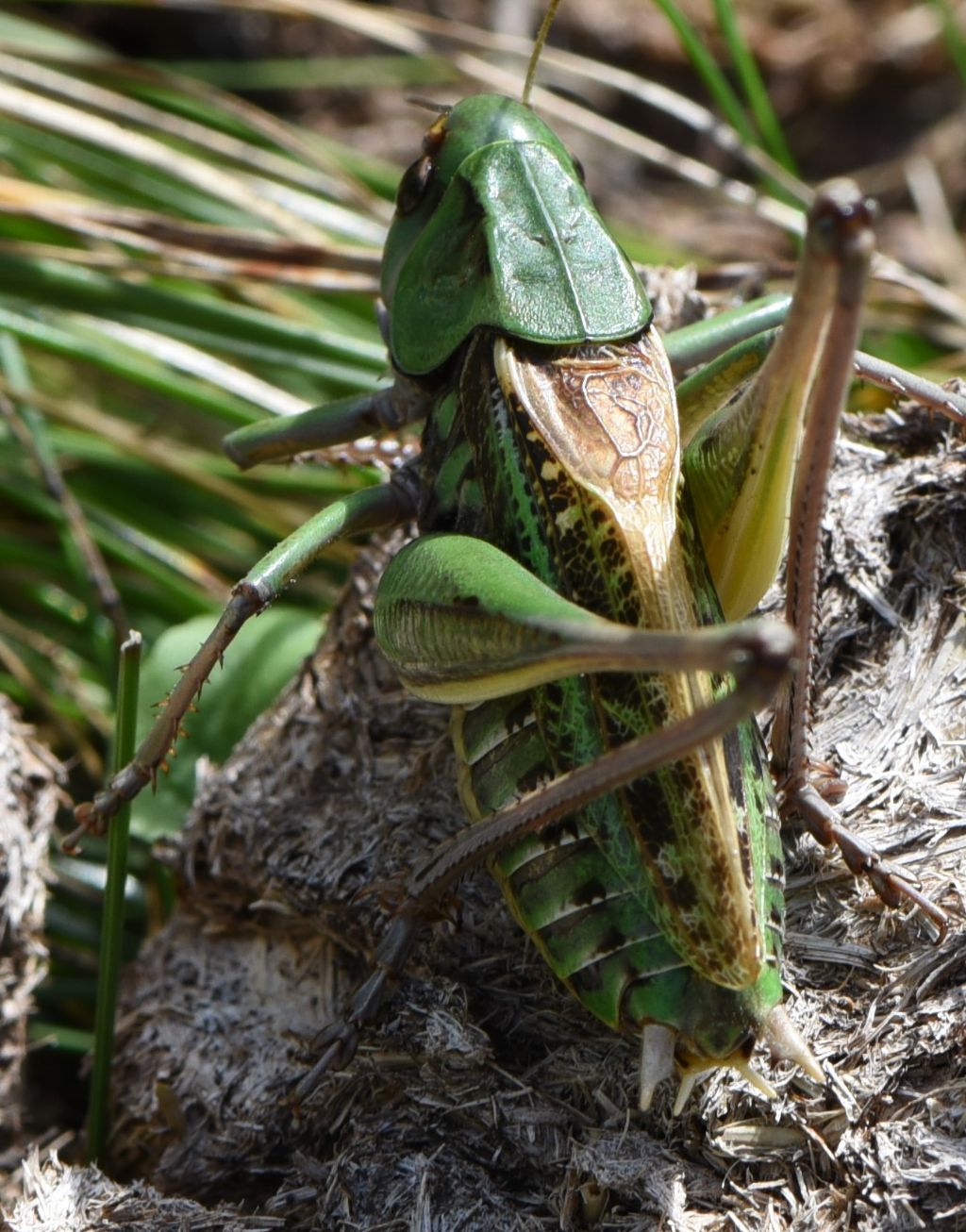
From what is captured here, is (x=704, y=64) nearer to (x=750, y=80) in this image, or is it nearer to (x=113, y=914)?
(x=750, y=80)

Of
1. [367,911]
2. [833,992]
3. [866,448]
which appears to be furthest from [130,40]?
[833,992]

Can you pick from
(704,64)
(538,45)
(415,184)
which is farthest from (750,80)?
(415,184)

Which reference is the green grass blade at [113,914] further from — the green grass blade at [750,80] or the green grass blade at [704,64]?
the green grass blade at [750,80]

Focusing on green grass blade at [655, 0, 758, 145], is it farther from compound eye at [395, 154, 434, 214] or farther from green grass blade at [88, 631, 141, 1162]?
green grass blade at [88, 631, 141, 1162]

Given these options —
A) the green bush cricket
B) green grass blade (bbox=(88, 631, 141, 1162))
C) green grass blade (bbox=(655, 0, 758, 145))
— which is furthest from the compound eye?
green grass blade (bbox=(655, 0, 758, 145))

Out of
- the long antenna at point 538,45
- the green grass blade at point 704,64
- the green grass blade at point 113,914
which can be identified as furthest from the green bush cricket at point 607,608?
the green grass blade at point 704,64
